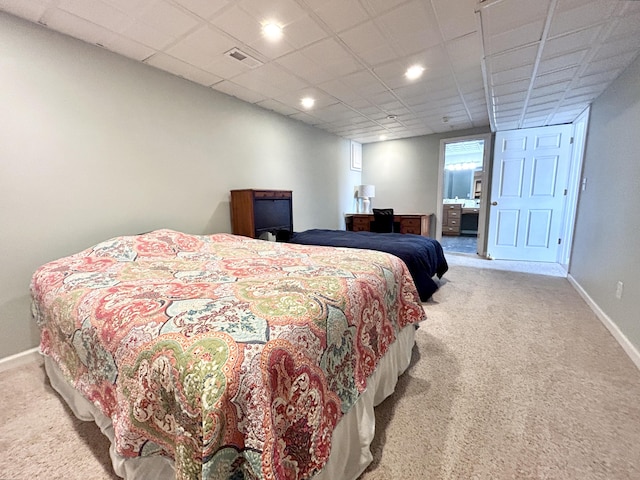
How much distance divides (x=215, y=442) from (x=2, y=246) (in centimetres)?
228

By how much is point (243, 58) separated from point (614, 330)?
151 inches

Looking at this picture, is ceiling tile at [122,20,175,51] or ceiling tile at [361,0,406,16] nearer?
ceiling tile at [361,0,406,16]

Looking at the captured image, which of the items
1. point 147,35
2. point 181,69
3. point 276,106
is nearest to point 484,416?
point 147,35

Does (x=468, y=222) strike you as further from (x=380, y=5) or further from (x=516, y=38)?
(x=380, y=5)

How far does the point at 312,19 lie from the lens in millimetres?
1918

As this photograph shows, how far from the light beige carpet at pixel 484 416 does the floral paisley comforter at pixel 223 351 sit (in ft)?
1.04

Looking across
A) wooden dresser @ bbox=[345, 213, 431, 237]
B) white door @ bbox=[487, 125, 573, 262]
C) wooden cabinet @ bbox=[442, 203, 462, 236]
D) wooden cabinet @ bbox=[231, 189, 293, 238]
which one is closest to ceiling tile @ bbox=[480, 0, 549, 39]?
wooden cabinet @ bbox=[231, 189, 293, 238]

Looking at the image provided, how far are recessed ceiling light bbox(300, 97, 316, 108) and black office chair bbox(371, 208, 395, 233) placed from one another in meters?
2.32

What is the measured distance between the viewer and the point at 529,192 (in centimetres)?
450

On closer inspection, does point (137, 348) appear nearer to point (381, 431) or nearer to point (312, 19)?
point (381, 431)

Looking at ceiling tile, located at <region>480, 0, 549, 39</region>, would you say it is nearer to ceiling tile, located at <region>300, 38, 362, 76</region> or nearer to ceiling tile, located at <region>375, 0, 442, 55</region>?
ceiling tile, located at <region>375, 0, 442, 55</region>

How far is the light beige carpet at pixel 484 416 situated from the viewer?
1154 millimetres

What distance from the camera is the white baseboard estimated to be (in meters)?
1.84

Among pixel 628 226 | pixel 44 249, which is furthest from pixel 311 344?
pixel 628 226
